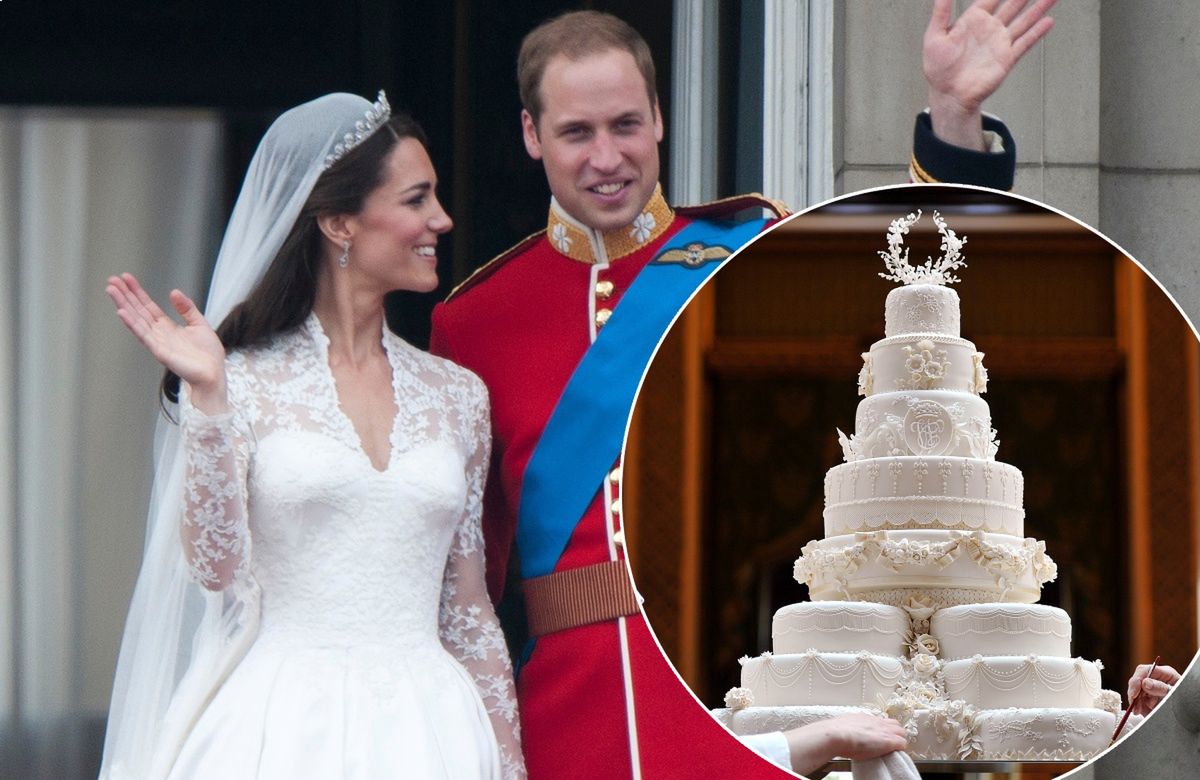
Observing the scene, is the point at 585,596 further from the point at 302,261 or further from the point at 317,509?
the point at 302,261

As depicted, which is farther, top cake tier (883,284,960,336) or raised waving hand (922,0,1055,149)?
raised waving hand (922,0,1055,149)

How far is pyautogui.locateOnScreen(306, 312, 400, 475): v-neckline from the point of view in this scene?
3.13 metres

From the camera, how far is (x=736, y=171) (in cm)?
370

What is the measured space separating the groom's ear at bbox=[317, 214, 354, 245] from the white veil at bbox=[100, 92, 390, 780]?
0.06 m

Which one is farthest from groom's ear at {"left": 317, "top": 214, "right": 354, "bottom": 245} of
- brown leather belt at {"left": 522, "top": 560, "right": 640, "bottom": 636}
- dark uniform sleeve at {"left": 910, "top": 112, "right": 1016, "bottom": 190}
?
dark uniform sleeve at {"left": 910, "top": 112, "right": 1016, "bottom": 190}

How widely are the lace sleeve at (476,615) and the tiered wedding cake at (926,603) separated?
1.23m

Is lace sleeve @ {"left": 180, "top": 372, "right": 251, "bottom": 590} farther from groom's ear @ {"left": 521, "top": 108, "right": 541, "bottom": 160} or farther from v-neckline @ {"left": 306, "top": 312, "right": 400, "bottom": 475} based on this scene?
groom's ear @ {"left": 521, "top": 108, "right": 541, "bottom": 160}

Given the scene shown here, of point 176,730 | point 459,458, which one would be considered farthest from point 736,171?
point 176,730

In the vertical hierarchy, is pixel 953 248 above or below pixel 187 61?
below

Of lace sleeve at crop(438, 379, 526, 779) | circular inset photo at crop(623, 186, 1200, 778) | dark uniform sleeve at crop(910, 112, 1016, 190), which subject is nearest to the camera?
circular inset photo at crop(623, 186, 1200, 778)

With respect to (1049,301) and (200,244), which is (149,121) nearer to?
(200,244)

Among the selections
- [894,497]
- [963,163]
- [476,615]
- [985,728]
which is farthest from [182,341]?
[985,728]

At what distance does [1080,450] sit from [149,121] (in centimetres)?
255

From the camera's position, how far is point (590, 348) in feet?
10.7
